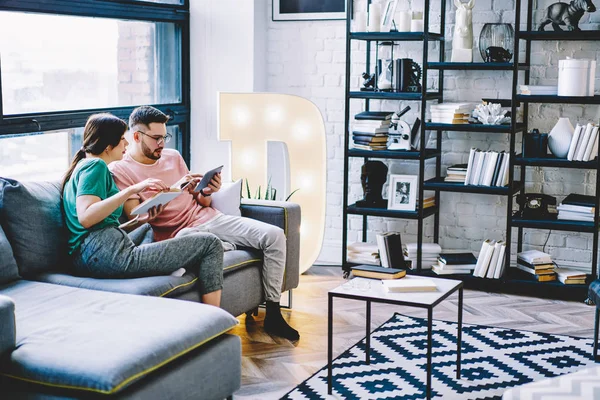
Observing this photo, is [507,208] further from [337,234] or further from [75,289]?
[75,289]

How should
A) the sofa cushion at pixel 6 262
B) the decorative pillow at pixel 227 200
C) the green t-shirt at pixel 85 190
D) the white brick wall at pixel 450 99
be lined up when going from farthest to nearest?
the white brick wall at pixel 450 99 → the decorative pillow at pixel 227 200 → the green t-shirt at pixel 85 190 → the sofa cushion at pixel 6 262

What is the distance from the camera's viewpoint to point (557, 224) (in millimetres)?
4754

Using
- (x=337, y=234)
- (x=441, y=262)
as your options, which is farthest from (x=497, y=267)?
(x=337, y=234)

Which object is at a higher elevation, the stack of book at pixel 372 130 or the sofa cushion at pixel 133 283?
the stack of book at pixel 372 130

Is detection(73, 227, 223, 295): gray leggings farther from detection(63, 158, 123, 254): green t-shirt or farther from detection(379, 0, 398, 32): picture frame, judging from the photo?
detection(379, 0, 398, 32): picture frame

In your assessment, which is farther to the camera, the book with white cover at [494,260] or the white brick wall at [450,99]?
the white brick wall at [450,99]

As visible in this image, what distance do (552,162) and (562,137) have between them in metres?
0.17

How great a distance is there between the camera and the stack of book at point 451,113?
4926 mm

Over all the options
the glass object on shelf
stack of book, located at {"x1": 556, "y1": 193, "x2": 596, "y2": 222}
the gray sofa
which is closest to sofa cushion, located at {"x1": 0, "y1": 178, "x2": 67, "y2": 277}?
the gray sofa

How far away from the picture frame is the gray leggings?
2.14 m

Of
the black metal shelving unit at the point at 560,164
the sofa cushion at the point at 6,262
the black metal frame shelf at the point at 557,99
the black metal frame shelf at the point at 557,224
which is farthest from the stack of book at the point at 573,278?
the sofa cushion at the point at 6,262

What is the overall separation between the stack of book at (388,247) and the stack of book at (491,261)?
0.50 meters

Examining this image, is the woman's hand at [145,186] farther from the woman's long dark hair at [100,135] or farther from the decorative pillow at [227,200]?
the decorative pillow at [227,200]

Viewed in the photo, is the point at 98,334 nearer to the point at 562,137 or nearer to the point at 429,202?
the point at 429,202
